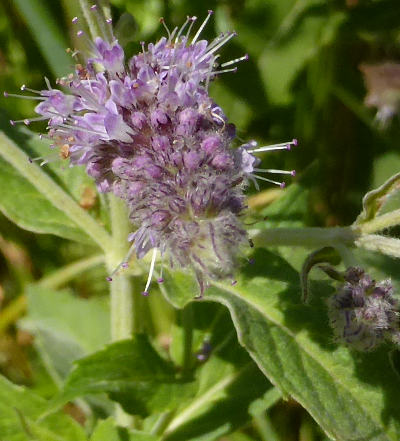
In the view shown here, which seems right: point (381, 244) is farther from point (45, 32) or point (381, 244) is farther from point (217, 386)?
point (45, 32)

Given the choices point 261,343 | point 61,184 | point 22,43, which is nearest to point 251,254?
point 261,343

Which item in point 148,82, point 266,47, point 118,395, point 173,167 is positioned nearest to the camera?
point 173,167

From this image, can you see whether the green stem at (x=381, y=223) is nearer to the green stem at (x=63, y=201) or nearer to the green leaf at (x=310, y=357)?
the green leaf at (x=310, y=357)

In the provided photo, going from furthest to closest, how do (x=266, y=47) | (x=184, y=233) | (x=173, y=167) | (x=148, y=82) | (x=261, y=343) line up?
(x=266, y=47) → (x=261, y=343) → (x=148, y=82) → (x=173, y=167) → (x=184, y=233)

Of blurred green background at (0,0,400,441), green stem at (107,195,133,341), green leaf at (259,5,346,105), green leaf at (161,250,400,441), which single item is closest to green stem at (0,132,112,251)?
green stem at (107,195,133,341)

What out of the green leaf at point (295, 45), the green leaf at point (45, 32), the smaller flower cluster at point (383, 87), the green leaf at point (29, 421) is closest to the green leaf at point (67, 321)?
the green leaf at point (29, 421)

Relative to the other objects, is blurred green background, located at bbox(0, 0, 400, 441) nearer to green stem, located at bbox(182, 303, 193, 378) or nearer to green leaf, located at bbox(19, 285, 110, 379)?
green leaf, located at bbox(19, 285, 110, 379)

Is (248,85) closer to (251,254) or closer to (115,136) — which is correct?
(251,254)
